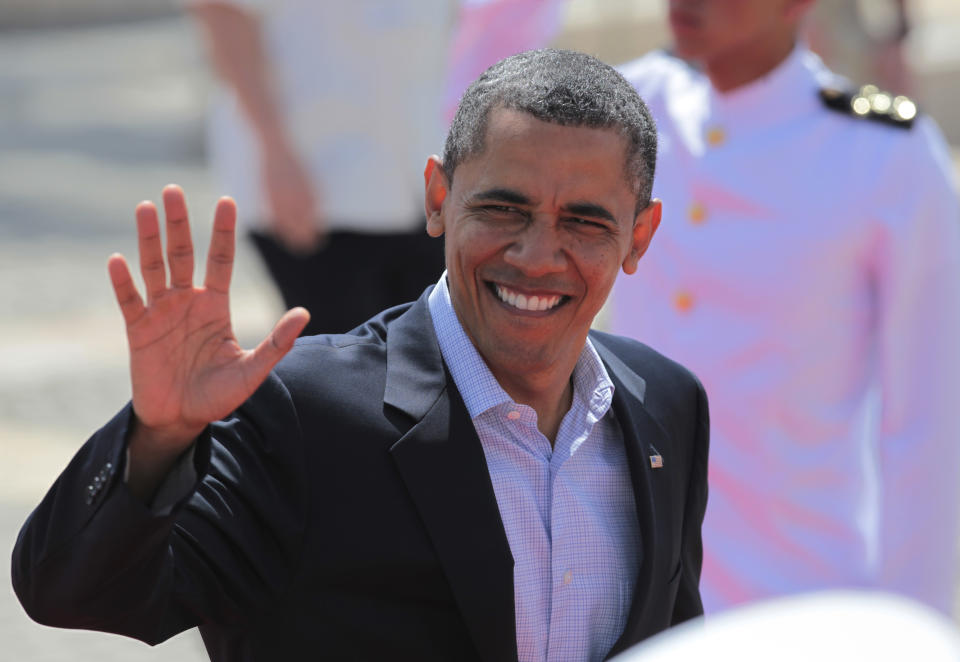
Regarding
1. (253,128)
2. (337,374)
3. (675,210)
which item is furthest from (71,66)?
(337,374)

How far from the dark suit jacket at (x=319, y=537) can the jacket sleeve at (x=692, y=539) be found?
171mm

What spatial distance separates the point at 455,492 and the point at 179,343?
41 centimetres

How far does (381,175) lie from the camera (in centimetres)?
495

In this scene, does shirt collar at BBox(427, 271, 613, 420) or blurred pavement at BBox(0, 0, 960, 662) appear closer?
shirt collar at BBox(427, 271, 613, 420)

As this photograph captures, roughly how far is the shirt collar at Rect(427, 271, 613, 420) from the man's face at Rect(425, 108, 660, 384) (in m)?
0.02

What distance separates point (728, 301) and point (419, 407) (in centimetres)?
154

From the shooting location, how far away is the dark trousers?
4.82 m

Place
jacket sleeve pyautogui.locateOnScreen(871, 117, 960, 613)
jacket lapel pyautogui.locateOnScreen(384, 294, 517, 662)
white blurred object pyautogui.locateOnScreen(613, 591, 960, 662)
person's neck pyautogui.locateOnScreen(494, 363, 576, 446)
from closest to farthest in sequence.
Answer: white blurred object pyautogui.locateOnScreen(613, 591, 960, 662) < jacket lapel pyautogui.locateOnScreen(384, 294, 517, 662) < person's neck pyautogui.locateOnScreen(494, 363, 576, 446) < jacket sleeve pyautogui.locateOnScreen(871, 117, 960, 613)

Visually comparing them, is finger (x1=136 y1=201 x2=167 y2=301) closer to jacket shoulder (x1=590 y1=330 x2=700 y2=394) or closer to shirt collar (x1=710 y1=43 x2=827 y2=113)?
jacket shoulder (x1=590 y1=330 x2=700 y2=394)

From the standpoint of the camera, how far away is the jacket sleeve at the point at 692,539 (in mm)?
2572

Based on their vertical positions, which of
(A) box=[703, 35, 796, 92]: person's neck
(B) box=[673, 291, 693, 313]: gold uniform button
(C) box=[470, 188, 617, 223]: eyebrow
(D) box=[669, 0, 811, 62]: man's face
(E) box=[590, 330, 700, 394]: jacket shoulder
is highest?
(D) box=[669, 0, 811, 62]: man's face

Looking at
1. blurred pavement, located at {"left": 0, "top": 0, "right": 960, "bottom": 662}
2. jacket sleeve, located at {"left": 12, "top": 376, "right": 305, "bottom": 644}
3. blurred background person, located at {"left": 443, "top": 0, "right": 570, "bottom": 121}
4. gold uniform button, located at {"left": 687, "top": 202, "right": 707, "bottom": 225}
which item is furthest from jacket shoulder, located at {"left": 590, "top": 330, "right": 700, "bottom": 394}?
blurred pavement, located at {"left": 0, "top": 0, "right": 960, "bottom": 662}

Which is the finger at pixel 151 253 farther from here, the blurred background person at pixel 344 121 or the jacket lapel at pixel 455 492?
the blurred background person at pixel 344 121

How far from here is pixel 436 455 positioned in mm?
2297
